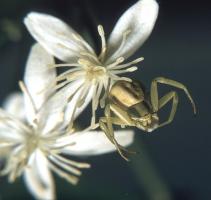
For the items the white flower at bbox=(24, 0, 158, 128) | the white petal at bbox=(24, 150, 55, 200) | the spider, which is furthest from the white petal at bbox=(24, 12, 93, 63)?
the white petal at bbox=(24, 150, 55, 200)

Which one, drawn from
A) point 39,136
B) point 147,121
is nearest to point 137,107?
point 147,121

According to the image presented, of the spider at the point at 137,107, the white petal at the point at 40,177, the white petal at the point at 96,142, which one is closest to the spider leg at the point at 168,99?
the spider at the point at 137,107

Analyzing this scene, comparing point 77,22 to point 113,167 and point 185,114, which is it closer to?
point 185,114

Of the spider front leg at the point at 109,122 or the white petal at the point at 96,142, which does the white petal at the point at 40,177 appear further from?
the spider front leg at the point at 109,122

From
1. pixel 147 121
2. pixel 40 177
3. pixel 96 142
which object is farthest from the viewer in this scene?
pixel 40 177

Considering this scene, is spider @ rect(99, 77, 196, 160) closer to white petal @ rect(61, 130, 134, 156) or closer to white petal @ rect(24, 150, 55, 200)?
white petal @ rect(61, 130, 134, 156)

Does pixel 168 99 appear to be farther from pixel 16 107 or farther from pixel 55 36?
pixel 16 107
